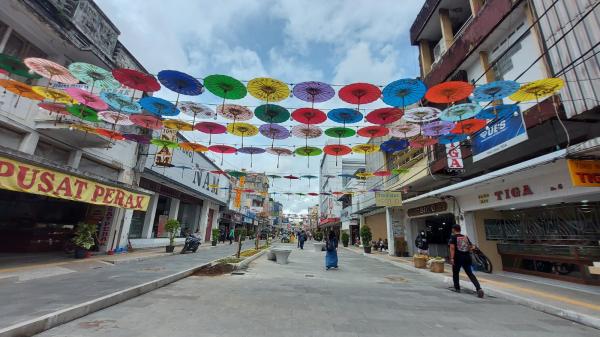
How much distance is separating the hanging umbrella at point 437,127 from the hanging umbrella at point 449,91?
166cm

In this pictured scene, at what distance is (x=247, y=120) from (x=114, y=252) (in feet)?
40.5

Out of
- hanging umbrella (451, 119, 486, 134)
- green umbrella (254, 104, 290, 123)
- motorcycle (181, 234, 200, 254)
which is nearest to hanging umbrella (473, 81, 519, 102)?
hanging umbrella (451, 119, 486, 134)

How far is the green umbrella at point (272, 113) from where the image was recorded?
812cm

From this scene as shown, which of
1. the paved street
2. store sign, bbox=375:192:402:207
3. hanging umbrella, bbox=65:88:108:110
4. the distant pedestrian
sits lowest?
the paved street

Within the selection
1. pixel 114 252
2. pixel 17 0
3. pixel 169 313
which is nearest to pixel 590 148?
pixel 169 313

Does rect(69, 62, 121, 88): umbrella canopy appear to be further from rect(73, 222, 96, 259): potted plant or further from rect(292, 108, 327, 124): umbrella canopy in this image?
rect(73, 222, 96, 259): potted plant

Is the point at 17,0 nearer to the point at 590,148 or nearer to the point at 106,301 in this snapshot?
the point at 106,301

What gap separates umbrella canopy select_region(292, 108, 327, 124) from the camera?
321 inches

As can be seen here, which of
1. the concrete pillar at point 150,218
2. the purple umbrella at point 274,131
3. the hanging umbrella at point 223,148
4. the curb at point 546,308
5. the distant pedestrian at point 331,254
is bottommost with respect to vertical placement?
the curb at point 546,308

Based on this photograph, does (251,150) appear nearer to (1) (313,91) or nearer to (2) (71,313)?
(1) (313,91)

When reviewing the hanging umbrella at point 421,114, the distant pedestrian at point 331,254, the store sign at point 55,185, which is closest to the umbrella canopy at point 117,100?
the store sign at point 55,185

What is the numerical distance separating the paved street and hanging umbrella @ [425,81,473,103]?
207 inches

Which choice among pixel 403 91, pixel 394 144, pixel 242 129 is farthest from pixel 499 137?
pixel 242 129

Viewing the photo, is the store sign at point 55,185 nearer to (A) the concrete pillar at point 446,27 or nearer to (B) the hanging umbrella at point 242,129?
(B) the hanging umbrella at point 242,129
